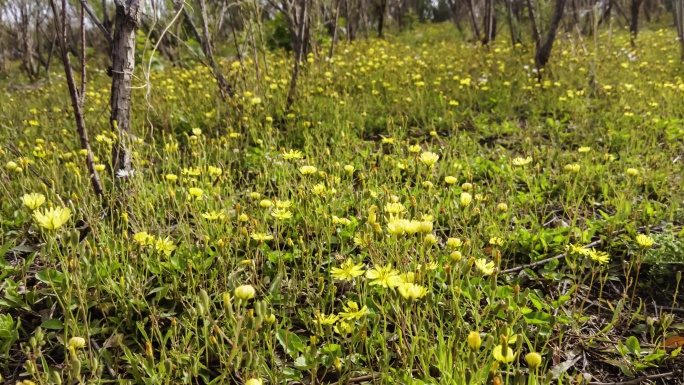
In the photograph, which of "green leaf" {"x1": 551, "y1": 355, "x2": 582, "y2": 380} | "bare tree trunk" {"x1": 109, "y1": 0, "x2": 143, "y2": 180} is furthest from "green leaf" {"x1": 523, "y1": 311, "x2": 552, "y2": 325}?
"bare tree trunk" {"x1": 109, "y1": 0, "x2": 143, "y2": 180}

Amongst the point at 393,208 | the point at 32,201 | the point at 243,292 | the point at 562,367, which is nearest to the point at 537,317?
the point at 562,367

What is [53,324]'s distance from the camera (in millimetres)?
1593

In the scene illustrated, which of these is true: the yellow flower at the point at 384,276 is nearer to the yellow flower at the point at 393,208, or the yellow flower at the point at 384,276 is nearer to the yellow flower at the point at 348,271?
the yellow flower at the point at 348,271

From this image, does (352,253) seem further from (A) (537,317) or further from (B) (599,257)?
(B) (599,257)

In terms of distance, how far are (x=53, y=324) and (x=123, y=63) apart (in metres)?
1.33

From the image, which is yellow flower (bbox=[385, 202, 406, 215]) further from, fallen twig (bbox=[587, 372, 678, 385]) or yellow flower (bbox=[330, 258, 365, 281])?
fallen twig (bbox=[587, 372, 678, 385])

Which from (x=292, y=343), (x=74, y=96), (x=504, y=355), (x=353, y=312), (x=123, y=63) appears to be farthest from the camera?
(x=123, y=63)

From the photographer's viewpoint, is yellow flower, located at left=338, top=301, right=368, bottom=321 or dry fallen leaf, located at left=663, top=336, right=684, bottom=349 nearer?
yellow flower, located at left=338, top=301, right=368, bottom=321

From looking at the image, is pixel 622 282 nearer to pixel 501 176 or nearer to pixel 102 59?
pixel 501 176

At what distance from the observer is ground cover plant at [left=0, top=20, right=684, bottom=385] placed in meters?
1.40

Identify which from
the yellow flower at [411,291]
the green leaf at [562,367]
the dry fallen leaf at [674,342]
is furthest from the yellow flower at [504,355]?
the dry fallen leaf at [674,342]

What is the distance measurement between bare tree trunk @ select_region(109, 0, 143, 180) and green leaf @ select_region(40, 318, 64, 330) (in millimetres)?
810

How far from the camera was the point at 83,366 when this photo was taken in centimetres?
142

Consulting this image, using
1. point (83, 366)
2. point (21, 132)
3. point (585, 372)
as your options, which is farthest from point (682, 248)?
point (21, 132)
